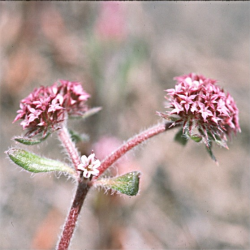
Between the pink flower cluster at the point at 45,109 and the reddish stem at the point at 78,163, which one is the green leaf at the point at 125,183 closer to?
the reddish stem at the point at 78,163

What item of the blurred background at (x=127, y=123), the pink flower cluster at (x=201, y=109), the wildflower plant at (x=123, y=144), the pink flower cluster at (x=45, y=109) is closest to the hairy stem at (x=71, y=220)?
the wildflower plant at (x=123, y=144)

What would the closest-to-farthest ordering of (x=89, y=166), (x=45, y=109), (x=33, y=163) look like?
(x=89, y=166) < (x=33, y=163) < (x=45, y=109)

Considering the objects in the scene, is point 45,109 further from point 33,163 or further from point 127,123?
point 127,123

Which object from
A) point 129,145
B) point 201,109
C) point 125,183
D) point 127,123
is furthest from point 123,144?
point 127,123

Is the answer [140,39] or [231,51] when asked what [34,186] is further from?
[231,51]

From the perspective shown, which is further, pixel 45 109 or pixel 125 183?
pixel 45 109
